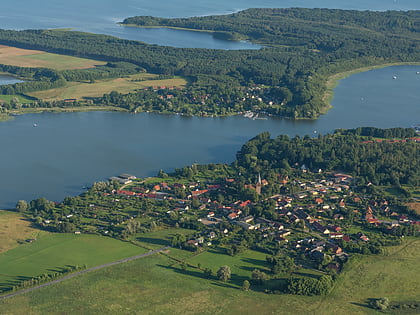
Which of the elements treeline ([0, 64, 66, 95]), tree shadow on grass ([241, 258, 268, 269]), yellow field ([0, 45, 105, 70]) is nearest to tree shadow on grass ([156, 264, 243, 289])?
tree shadow on grass ([241, 258, 268, 269])

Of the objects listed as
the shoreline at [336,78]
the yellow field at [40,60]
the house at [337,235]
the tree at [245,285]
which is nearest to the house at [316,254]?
the house at [337,235]

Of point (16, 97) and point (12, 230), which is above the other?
point (16, 97)

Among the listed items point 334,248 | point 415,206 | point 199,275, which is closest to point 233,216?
point 334,248

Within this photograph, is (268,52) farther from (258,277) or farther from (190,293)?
(190,293)

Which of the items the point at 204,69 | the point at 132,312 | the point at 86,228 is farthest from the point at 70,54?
the point at 132,312

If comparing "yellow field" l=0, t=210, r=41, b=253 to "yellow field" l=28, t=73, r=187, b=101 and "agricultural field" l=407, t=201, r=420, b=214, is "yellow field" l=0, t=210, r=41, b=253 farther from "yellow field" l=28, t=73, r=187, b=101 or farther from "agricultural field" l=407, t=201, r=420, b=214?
"yellow field" l=28, t=73, r=187, b=101

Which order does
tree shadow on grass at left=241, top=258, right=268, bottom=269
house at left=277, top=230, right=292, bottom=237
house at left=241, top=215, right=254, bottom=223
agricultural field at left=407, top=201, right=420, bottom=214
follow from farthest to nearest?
1. agricultural field at left=407, top=201, right=420, bottom=214
2. house at left=241, top=215, right=254, bottom=223
3. house at left=277, top=230, right=292, bottom=237
4. tree shadow on grass at left=241, top=258, right=268, bottom=269
